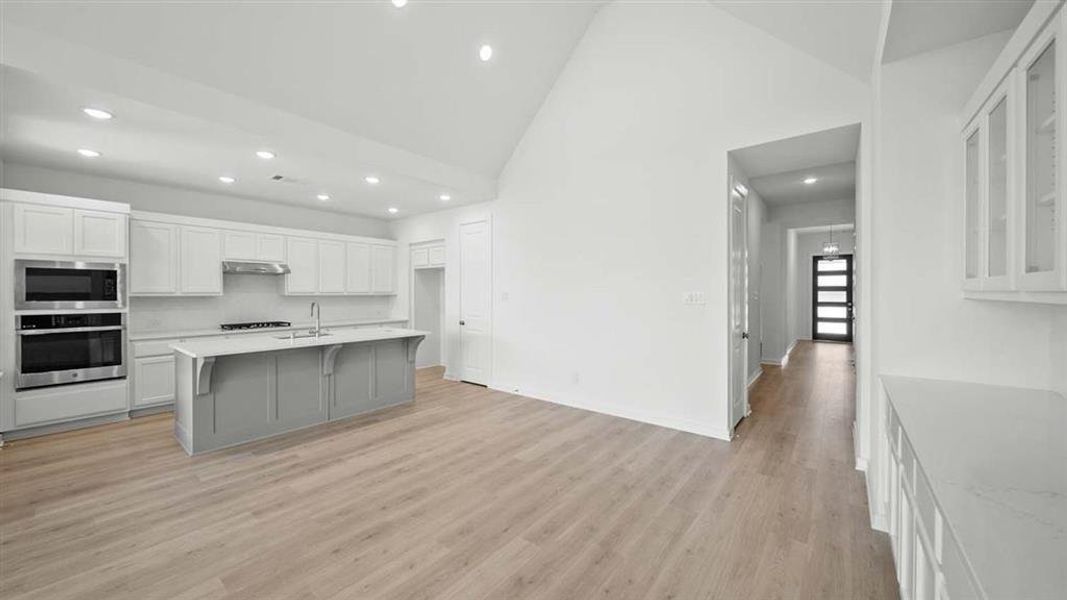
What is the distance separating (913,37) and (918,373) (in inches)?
67.7

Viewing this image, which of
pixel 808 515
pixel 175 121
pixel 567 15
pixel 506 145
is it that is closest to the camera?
pixel 808 515

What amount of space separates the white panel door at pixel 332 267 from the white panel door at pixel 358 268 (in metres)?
0.10

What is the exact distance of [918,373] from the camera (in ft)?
7.23

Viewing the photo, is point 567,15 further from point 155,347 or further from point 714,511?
point 155,347

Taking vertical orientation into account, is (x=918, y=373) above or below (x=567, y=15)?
below

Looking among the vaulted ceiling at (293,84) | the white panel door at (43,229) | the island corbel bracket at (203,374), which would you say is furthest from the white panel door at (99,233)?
the island corbel bracket at (203,374)

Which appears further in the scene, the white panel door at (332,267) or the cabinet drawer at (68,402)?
the white panel door at (332,267)

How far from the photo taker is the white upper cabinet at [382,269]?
278 inches

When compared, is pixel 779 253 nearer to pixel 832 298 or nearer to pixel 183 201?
pixel 832 298

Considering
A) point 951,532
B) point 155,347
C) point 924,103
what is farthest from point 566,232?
point 155,347

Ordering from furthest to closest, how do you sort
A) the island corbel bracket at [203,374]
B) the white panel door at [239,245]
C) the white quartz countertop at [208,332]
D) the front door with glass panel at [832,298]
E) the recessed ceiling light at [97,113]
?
the front door with glass panel at [832,298] < the white panel door at [239,245] < the white quartz countertop at [208,332] < the island corbel bracket at [203,374] < the recessed ceiling light at [97,113]

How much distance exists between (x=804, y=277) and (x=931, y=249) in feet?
31.7

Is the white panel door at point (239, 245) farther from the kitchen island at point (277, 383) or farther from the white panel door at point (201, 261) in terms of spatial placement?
the kitchen island at point (277, 383)

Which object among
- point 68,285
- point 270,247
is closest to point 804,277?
point 270,247
